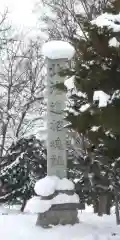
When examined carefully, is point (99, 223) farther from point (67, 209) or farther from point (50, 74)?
point (50, 74)

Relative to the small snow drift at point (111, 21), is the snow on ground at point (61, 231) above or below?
below

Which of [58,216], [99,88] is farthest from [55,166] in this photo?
[99,88]

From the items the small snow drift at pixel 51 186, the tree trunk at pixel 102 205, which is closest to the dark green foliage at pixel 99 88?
the small snow drift at pixel 51 186

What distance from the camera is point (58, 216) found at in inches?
294

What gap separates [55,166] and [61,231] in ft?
5.01

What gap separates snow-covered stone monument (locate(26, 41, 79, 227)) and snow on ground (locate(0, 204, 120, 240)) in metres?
0.28

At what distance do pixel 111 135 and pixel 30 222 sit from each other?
8.80ft

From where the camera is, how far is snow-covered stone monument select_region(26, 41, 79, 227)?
747 centimetres

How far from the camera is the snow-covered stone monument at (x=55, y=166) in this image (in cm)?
747

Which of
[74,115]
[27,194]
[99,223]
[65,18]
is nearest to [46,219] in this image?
[99,223]

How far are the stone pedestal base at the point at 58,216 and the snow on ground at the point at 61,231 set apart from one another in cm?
17

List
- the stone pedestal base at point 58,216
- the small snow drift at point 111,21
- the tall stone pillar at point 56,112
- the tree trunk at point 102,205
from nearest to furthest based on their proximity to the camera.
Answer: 1. the small snow drift at point 111,21
2. the stone pedestal base at point 58,216
3. the tall stone pillar at point 56,112
4. the tree trunk at point 102,205

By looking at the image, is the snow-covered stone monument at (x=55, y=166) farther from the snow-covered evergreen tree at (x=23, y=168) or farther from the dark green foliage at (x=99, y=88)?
the snow-covered evergreen tree at (x=23, y=168)

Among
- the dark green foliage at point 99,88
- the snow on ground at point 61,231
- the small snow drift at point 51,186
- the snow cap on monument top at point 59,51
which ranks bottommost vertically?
the snow on ground at point 61,231
